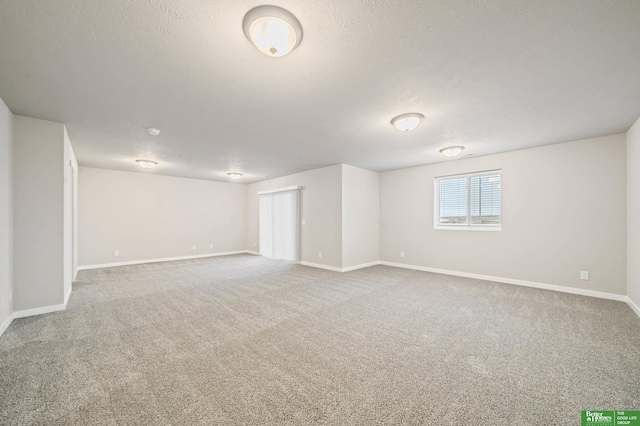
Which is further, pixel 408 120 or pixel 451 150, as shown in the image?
pixel 451 150

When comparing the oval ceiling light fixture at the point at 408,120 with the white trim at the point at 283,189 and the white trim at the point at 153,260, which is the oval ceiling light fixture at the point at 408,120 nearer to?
the white trim at the point at 283,189

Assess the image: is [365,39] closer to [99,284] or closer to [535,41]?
[535,41]

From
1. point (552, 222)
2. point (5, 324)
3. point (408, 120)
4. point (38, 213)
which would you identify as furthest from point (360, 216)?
point (5, 324)

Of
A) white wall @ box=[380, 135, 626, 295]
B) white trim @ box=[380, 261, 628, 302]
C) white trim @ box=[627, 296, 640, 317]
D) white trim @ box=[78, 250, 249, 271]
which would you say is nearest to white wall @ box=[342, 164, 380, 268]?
white trim @ box=[380, 261, 628, 302]

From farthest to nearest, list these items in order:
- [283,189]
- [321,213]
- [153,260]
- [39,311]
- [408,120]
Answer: [283,189] → [153,260] → [321,213] → [39,311] → [408,120]

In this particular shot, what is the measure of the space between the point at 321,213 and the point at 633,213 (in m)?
5.17

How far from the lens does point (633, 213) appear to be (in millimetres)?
3420

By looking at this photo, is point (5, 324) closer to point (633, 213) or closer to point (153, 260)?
point (153, 260)

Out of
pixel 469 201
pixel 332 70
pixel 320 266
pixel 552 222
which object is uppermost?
pixel 332 70

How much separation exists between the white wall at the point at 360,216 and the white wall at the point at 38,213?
477 cm

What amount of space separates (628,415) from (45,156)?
6162 millimetres

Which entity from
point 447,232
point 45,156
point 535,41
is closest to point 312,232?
point 447,232

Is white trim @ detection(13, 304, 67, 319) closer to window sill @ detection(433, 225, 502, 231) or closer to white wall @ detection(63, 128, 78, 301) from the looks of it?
white wall @ detection(63, 128, 78, 301)

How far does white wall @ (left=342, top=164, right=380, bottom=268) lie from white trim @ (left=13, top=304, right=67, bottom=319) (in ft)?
15.5
